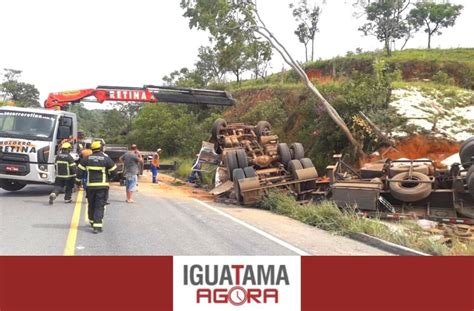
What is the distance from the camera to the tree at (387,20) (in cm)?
4056

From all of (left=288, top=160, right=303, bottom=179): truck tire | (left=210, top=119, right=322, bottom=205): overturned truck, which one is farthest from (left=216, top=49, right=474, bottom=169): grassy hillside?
(left=288, top=160, right=303, bottom=179): truck tire

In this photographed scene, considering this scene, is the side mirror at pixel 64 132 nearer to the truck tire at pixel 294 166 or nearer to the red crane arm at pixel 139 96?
the red crane arm at pixel 139 96

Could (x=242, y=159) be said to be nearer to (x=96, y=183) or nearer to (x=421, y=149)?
(x=96, y=183)

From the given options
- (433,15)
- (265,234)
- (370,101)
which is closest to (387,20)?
(433,15)

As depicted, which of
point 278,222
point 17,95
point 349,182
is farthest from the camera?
point 17,95

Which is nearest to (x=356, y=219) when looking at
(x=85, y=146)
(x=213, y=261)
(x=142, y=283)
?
(x=213, y=261)

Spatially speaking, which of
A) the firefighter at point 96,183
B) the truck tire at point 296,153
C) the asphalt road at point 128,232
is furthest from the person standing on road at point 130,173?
the truck tire at point 296,153

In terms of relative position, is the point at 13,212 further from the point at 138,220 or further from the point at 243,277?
the point at 243,277

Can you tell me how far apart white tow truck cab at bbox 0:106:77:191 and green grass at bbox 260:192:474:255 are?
20.8 ft

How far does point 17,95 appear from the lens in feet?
215

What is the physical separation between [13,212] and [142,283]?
645 centimetres

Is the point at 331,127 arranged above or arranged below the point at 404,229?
above

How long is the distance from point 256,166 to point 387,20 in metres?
33.2

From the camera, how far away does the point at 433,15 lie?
152ft
